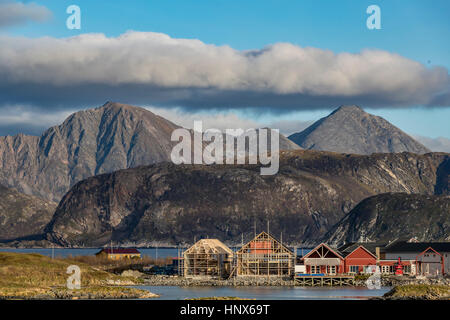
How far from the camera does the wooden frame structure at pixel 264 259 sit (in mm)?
193250

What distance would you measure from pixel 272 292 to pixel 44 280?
42872 millimetres

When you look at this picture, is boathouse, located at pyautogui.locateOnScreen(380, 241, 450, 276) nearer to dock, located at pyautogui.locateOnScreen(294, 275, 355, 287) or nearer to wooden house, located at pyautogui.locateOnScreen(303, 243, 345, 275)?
wooden house, located at pyautogui.locateOnScreen(303, 243, 345, 275)

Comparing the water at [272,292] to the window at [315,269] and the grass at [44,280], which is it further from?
the window at [315,269]

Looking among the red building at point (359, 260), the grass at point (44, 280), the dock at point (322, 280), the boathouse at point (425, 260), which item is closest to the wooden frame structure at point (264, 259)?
the dock at point (322, 280)

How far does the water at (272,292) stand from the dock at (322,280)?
28.4ft

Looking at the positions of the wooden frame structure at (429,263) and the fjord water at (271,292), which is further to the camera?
the wooden frame structure at (429,263)

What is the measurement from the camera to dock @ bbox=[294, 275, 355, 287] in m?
179

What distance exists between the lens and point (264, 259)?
194 meters

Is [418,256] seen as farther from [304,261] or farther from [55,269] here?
[55,269]

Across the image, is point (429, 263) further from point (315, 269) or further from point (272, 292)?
point (272, 292)

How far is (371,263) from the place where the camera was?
636 feet
